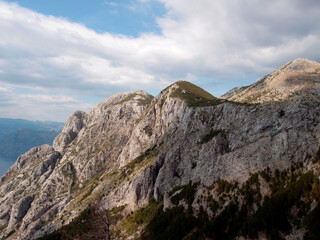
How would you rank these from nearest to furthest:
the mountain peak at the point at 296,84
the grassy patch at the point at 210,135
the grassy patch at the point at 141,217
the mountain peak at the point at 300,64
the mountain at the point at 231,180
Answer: the mountain at the point at 231,180
the grassy patch at the point at 141,217
the mountain peak at the point at 296,84
the grassy patch at the point at 210,135
the mountain peak at the point at 300,64

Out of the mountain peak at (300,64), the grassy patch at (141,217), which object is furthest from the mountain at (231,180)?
the mountain peak at (300,64)

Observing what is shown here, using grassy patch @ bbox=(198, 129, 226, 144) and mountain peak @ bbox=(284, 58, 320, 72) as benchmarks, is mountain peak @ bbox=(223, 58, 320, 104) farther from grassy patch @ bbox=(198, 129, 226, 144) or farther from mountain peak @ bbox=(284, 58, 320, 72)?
grassy patch @ bbox=(198, 129, 226, 144)

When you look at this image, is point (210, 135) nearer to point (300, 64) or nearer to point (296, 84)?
point (296, 84)

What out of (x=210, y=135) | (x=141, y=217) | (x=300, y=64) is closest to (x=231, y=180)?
(x=210, y=135)

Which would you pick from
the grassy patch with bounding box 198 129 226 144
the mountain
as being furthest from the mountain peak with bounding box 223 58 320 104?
the grassy patch with bounding box 198 129 226 144

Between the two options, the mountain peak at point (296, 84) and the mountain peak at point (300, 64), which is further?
the mountain peak at point (300, 64)

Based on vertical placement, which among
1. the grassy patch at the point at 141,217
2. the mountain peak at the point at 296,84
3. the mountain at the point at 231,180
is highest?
the mountain peak at the point at 296,84

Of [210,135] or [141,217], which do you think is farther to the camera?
[210,135]

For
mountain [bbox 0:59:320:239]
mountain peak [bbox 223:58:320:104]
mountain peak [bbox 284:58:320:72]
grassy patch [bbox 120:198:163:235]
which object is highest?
mountain peak [bbox 284:58:320:72]

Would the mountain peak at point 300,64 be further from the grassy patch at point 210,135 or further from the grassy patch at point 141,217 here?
the grassy patch at point 141,217

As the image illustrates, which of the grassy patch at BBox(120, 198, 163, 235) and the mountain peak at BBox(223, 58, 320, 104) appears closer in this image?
the grassy patch at BBox(120, 198, 163, 235)

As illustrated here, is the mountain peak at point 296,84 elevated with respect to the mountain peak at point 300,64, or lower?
lower

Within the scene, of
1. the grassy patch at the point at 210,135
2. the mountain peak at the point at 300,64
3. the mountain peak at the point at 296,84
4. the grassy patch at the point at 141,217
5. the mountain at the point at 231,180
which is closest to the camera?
the mountain at the point at 231,180

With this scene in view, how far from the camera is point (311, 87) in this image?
358 feet
